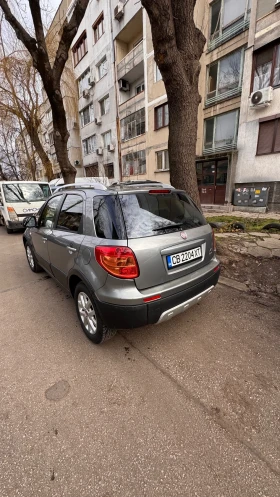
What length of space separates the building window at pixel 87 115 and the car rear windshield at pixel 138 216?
23.4 metres

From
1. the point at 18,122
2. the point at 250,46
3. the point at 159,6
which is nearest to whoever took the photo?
the point at 159,6

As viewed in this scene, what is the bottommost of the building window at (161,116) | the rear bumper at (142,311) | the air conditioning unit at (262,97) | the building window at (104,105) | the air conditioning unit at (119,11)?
the rear bumper at (142,311)

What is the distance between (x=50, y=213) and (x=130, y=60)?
17.6m

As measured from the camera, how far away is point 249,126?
10281mm

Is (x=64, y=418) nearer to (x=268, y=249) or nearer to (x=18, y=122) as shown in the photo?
(x=268, y=249)

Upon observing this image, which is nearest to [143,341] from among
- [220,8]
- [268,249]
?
[268,249]

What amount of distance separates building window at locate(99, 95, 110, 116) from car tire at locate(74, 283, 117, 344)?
20789mm

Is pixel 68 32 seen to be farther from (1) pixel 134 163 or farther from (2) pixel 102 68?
(2) pixel 102 68

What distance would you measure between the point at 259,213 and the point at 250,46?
719 cm

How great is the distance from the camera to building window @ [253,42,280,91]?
A: 360 inches

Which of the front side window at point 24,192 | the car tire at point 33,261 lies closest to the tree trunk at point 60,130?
the front side window at point 24,192

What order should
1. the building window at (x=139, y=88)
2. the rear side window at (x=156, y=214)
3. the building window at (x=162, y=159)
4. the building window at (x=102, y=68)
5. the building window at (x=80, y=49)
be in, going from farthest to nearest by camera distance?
the building window at (x=80, y=49) → the building window at (x=102, y=68) → the building window at (x=139, y=88) → the building window at (x=162, y=159) → the rear side window at (x=156, y=214)

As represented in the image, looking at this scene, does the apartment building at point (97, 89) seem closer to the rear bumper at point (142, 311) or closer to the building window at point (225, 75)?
the building window at point (225, 75)

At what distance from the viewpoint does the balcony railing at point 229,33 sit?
32.2ft
